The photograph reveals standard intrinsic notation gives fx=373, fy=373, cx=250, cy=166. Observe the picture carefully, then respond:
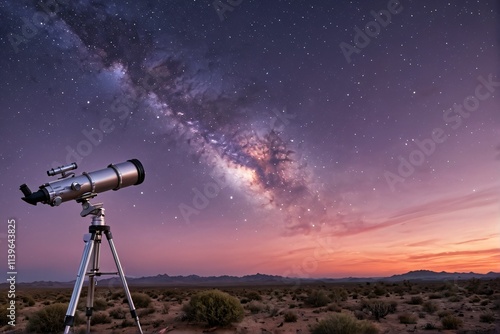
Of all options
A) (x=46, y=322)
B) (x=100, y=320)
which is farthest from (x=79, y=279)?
(x=100, y=320)

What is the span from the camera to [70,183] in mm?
5746

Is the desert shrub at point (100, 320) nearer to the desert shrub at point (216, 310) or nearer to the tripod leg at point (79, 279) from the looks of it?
the desert shrub at point (216, 310)

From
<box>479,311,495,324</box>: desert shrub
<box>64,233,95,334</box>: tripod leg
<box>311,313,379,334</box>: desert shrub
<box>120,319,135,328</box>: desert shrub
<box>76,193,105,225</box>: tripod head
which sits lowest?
<box>479,311,495,324</box>: desert shrub

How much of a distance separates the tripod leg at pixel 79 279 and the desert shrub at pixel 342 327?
18.7ft

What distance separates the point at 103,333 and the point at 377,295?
19.1 metres

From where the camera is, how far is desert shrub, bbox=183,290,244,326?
37.3 ft

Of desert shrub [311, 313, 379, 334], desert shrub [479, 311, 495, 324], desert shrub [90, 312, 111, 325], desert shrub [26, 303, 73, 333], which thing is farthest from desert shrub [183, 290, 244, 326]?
desert shrub [479, 311, 495, 324]

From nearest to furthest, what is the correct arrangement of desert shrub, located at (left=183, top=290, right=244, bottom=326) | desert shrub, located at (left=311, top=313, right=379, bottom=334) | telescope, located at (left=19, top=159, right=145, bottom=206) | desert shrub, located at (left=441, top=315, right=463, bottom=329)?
telescope, located at (left=19, top=159, right=145, bottom=206) → desert shrub, located at (left=311, top=313, right=379, bottom=334) → desert shrub, located at (left=441, top=315, right=463, bottom=329) → desert shrub, located at (left=183, top=290, right=244, bottom=326)

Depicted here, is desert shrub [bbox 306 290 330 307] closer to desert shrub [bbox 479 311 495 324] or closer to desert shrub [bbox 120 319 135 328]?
desert shrub [bbox 479 311 495 324]

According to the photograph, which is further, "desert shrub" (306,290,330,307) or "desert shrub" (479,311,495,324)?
"desert shrub" (306,290,330,307)

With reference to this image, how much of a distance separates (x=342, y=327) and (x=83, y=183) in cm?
640

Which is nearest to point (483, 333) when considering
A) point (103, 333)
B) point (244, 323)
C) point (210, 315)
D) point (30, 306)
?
point (244, 323)

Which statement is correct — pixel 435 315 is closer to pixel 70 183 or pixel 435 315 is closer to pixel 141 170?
pixel 141 170

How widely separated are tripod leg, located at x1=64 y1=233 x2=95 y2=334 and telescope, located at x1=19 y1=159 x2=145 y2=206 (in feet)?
2.31
